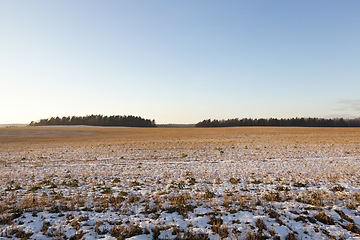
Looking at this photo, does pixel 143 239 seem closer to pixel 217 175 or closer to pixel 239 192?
pixel 239 192

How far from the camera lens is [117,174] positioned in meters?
13.4

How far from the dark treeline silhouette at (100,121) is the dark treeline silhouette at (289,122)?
5132 centimetres

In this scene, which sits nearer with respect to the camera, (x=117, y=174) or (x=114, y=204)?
(x=114, y=204)

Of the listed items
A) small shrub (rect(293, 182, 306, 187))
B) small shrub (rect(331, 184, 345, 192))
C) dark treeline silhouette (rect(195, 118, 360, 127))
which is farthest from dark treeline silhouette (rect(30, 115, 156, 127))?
small shrub (rect(331, 184, 345, 192))

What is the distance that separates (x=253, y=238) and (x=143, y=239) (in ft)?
10.8

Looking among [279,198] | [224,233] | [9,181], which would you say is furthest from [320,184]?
[9,181]

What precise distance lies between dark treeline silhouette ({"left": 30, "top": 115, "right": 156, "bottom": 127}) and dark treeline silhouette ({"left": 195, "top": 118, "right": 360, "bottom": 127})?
5132cm

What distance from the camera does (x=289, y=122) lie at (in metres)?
141

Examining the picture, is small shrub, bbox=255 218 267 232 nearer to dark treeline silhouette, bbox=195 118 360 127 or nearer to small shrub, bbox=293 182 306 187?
small shrub, bbox=293 182 306 187

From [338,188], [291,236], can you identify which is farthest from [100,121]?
[291,236]

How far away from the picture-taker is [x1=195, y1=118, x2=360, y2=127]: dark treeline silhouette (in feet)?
447

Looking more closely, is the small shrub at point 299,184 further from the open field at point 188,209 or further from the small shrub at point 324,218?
the small shrub at point 324,218

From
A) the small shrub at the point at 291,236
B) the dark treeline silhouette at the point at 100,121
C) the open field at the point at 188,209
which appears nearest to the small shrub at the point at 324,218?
the open field at the point at 188,209

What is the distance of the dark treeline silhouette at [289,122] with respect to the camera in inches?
5364
